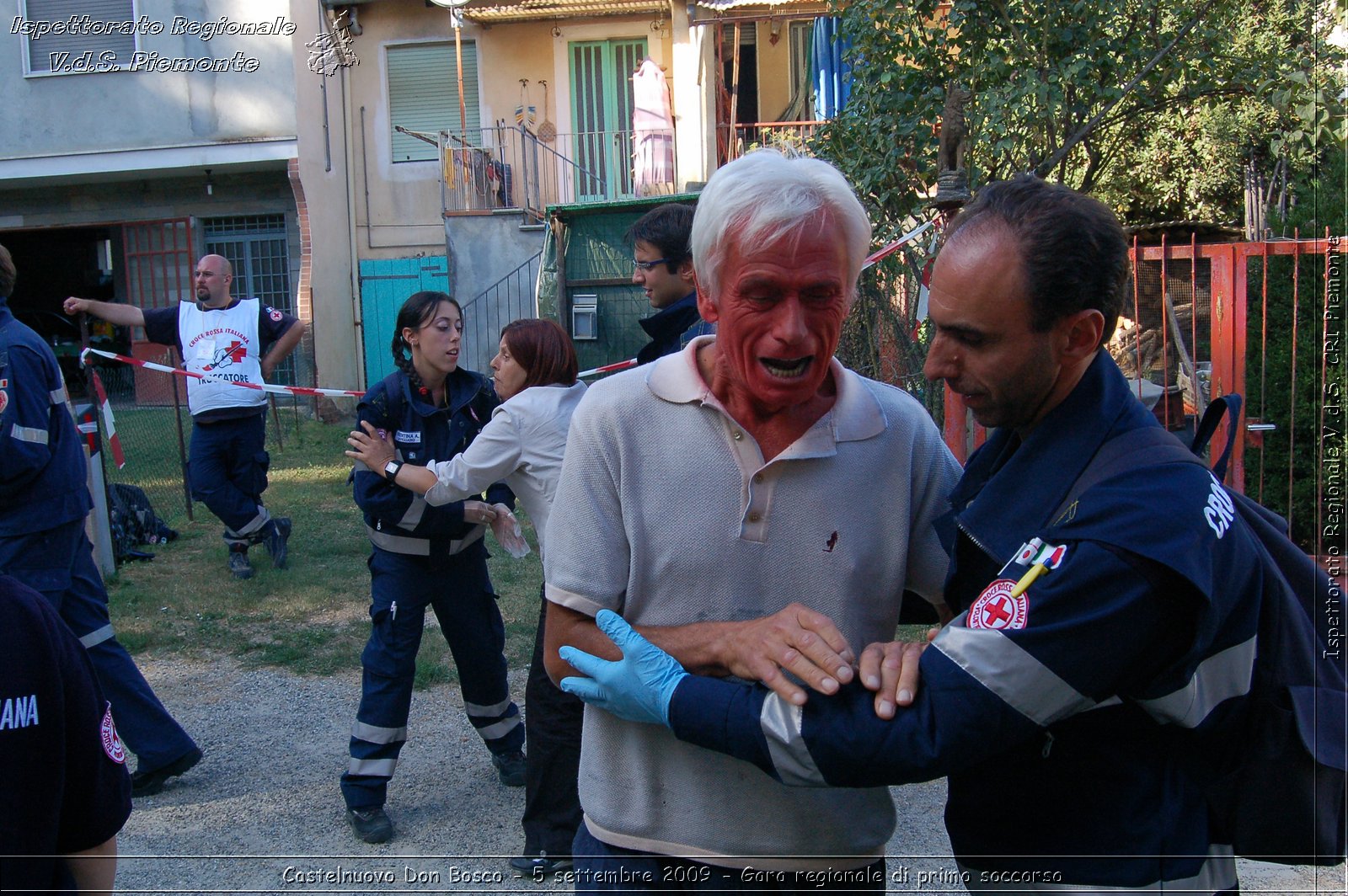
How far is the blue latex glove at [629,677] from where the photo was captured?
1.73 meters

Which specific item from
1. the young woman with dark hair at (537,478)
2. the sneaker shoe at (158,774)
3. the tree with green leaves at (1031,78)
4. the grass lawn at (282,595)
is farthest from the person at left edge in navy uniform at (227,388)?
the tree with green leaves at (1031,78)

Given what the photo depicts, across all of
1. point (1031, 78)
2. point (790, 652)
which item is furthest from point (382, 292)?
point (790, 652)

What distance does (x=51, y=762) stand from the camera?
70.4 inches

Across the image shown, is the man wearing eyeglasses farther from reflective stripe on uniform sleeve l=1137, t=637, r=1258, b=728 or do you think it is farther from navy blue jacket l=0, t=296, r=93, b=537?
reflective stripe on uniform sleeve l=1137, t=637, r=1258, b=728

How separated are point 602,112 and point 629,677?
53.4ft

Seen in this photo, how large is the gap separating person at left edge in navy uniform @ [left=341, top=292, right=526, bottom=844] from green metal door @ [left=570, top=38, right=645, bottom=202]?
493 inches

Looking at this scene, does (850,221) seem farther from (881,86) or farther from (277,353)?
(277,353)

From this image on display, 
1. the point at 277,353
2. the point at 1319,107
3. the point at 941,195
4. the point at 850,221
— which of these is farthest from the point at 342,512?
the point at 850,221

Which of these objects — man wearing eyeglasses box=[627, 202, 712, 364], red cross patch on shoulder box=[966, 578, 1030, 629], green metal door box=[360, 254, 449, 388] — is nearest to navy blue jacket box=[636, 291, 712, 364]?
man wearing eyeglasses box=[627, 202, 712, 364]

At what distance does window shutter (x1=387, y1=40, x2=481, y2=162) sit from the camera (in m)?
17.4

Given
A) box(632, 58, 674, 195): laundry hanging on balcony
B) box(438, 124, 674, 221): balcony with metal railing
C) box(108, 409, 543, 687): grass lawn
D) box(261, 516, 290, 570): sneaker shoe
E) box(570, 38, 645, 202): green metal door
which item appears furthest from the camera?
box(570, 38, 645, 202): green metal door

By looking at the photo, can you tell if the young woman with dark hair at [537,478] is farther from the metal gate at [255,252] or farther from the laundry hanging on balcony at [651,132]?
the metal gate at [255,252]

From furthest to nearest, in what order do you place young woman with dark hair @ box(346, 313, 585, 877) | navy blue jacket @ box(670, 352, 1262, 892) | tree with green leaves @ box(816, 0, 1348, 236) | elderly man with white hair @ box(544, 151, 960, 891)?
1. tree with green leaves @ box(816, 0, 1348, 236)
2. young woman with dark hair @ box(346, 313, 585, 877)
3. elderly man with white hair @ box(544, 151, 960, 891)
4. navy blue jacket @ box(670, 352, 1262, 892)

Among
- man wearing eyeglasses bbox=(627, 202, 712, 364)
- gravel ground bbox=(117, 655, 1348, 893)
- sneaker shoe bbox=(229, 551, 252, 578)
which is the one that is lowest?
gravel ground bbox=(117, 655, 1348, 893)
